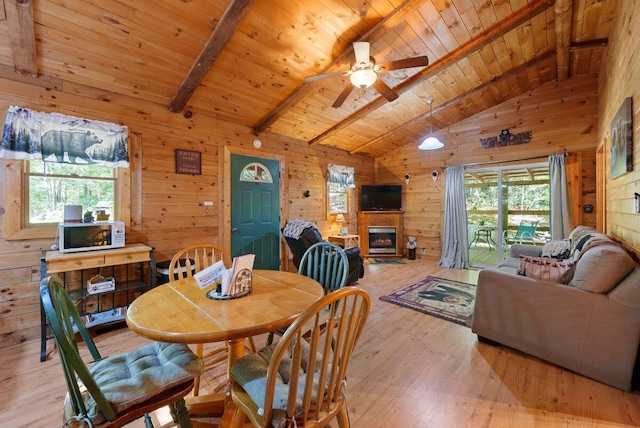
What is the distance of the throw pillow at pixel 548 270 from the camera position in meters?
2.18

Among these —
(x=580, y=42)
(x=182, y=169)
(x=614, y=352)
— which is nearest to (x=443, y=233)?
(x=580, y=42)

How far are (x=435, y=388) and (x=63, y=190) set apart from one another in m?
3.77

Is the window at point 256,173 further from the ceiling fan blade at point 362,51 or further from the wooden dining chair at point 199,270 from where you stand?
Answer: the ceiling fan blade at point 362,51

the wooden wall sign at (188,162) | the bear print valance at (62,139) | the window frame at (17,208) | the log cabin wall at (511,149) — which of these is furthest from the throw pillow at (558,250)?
the window frame at (17,208)

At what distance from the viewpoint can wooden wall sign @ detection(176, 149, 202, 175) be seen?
11.4 ft

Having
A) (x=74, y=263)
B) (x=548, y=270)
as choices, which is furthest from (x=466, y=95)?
(x=74, y=263)

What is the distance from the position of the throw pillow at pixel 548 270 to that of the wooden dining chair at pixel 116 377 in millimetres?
2582

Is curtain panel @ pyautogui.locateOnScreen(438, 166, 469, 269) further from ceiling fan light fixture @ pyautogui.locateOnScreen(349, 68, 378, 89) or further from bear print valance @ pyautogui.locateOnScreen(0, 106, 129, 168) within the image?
bear print valance @ pyautogui.locateOnScreen(0, 106, 129, 168)

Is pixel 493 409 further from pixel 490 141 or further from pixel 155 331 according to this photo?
pixel 490 141

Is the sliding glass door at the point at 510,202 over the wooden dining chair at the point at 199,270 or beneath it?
over

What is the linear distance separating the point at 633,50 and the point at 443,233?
3962 millimetres

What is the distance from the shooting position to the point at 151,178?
3.26 m

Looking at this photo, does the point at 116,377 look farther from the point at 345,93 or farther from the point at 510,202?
the point at 510,202

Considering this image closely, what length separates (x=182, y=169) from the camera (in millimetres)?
3518
